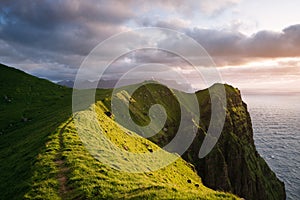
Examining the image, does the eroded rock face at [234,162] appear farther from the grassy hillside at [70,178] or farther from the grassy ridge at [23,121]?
the grassy hillside at [70,178]

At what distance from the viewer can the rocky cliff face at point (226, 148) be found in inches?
3816

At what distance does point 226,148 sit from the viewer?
Result: 131 meters

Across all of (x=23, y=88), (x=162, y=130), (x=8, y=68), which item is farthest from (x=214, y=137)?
(x=8, y=68)

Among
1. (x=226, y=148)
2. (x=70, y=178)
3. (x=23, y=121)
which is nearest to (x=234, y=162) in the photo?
(x=226, y=148)

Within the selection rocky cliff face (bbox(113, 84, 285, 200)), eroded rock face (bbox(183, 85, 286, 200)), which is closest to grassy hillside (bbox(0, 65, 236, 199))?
rocky cliff face (bbox(113, 84, 285, 200))

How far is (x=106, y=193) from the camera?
1984 centimetres

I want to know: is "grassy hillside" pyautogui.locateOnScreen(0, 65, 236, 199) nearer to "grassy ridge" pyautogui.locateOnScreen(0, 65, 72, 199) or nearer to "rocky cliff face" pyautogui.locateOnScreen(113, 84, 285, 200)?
"grassy ridge" pyautogui.locateOnScreen(0, 65, 72, 199)

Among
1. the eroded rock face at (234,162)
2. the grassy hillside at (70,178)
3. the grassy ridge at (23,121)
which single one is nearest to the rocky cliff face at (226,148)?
the eroded rock face at (234,162)

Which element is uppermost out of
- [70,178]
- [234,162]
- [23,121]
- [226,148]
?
[70,178]

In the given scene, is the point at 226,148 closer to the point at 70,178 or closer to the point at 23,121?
the point at 23,121

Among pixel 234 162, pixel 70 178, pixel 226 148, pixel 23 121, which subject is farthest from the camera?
pixel 226 148

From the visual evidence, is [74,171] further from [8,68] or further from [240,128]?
[240,128]

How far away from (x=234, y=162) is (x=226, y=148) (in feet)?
28.4

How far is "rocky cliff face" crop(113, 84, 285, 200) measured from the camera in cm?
9694
